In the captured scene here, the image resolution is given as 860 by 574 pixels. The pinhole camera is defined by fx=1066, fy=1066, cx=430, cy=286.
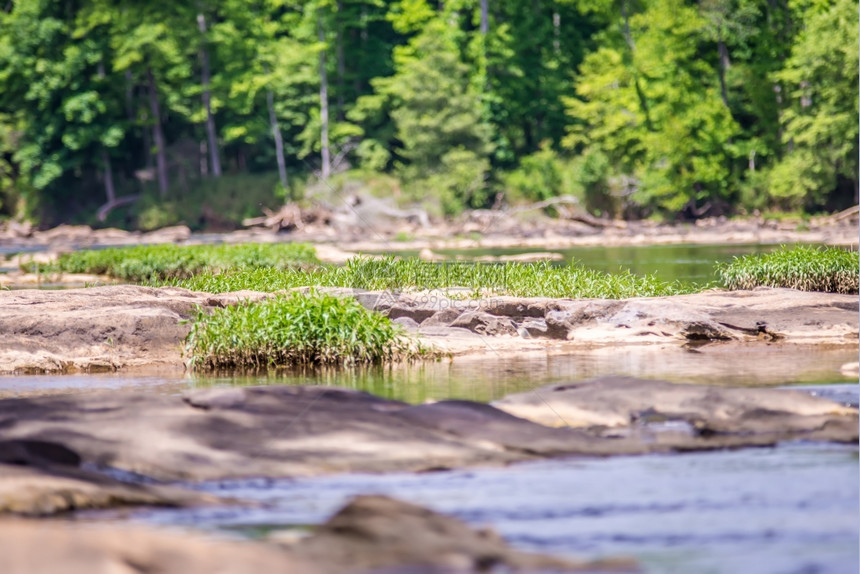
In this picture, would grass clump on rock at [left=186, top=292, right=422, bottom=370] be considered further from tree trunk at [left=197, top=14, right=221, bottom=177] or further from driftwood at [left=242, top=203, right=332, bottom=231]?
tree trunk at [left=197, top=14, right=221, bottom=177]

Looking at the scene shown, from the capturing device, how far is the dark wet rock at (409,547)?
566 cm

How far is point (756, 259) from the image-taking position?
21969mm

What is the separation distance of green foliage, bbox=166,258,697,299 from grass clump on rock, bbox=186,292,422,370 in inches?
203

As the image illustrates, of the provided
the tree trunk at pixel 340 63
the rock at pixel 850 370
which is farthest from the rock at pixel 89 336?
the tree trunk at pixel 340 63

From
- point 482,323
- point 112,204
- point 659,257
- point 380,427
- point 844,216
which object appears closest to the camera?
point 380,427

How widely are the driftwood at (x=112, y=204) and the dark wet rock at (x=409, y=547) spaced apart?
57.7 m

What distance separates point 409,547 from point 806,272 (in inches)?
647

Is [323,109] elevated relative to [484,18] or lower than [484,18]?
lower

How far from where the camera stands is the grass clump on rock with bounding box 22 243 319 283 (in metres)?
29.4

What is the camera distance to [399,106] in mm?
59625

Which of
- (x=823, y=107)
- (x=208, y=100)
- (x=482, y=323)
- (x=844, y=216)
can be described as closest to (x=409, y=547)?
(x=482, y=323)

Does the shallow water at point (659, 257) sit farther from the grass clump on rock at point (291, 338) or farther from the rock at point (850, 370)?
the rock at point (850, 370)

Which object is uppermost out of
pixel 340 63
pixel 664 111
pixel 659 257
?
pixel 340 63

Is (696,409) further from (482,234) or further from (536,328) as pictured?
(482,234)
